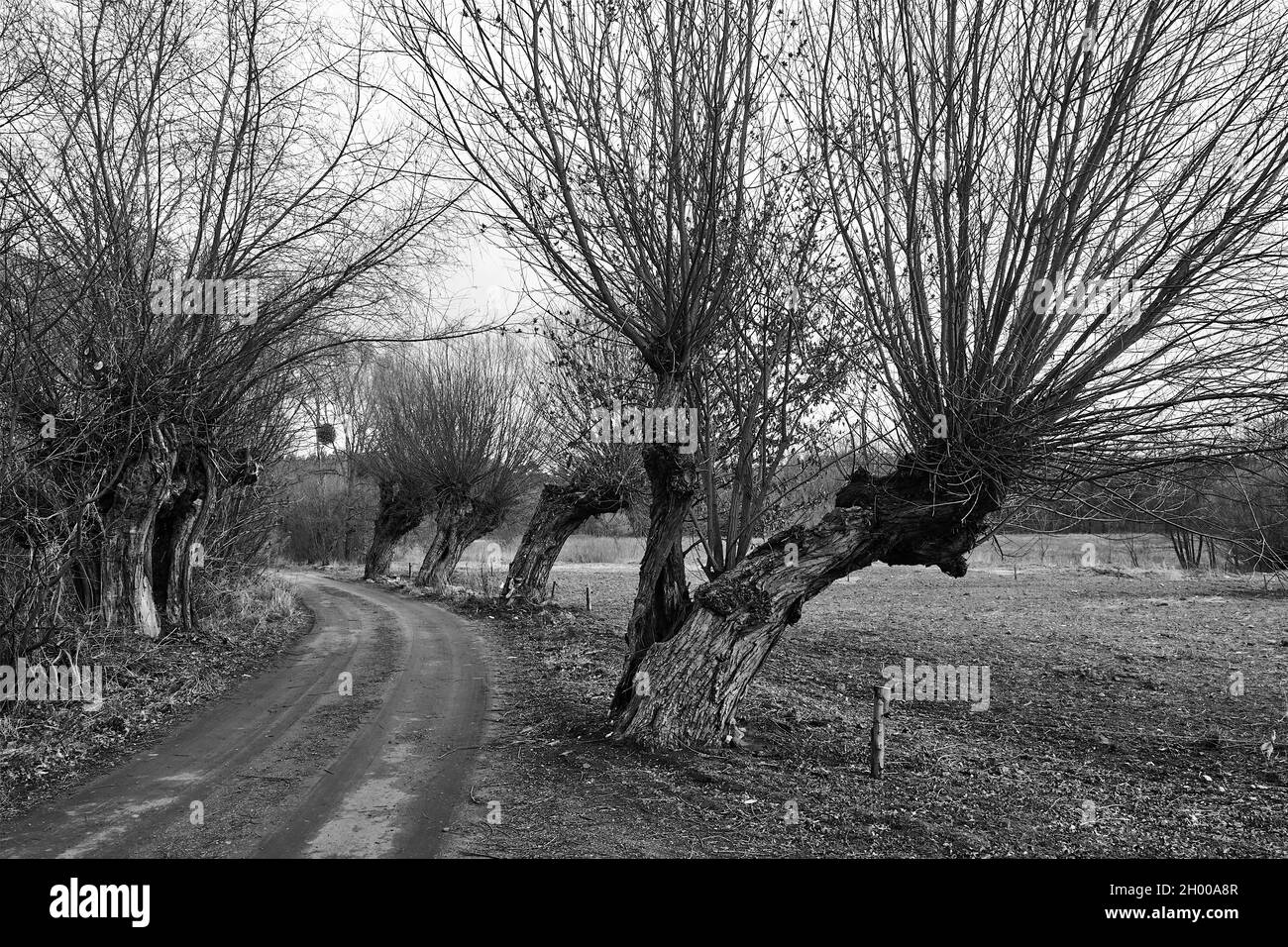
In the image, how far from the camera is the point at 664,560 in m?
7.82

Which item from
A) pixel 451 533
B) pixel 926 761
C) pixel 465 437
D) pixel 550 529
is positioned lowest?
pixel 926 761

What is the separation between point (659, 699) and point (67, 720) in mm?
5342

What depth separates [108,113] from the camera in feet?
28.5

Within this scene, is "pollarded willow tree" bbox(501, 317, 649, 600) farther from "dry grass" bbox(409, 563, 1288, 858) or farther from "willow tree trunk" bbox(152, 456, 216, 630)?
"willow tree trunk" bbox(152, 456, 216, 630)

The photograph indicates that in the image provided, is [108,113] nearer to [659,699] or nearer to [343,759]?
[343,759]

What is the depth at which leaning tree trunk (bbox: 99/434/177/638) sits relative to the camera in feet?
35.9

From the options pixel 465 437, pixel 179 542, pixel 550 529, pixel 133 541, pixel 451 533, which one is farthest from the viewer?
pixel 451 533

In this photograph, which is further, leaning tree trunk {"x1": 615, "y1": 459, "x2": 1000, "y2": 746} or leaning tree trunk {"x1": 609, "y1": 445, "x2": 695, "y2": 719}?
leaning tree trunk {"x1": 609, "y1": 445, "x2": 695, "y2": 719}

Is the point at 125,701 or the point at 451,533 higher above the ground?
the point at 451,533

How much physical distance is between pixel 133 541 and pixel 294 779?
698 cm

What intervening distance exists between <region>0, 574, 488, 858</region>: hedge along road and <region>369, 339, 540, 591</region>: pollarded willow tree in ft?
51.4

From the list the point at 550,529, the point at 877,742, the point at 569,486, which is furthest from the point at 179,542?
the point at 877,742

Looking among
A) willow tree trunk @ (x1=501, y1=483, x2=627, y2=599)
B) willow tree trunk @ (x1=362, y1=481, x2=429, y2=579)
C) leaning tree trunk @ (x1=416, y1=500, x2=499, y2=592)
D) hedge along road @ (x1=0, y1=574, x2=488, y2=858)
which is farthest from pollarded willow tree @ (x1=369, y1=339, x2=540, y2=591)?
hedge along road @ (x1=0, y1=574, x2=488, y2=858)

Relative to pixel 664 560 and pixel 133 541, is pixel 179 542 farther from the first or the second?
pixel 664 560
